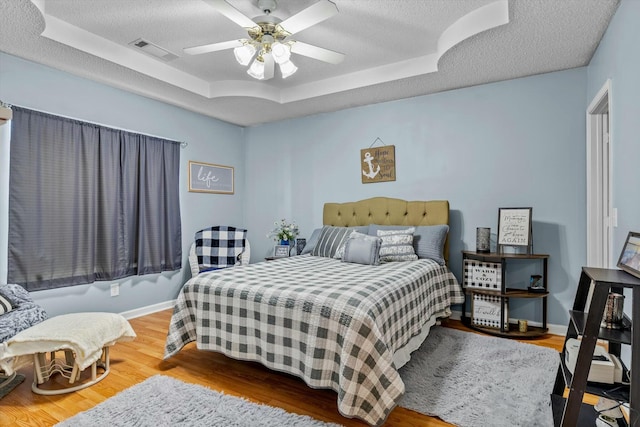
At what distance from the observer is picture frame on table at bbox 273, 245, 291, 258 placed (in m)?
4.56

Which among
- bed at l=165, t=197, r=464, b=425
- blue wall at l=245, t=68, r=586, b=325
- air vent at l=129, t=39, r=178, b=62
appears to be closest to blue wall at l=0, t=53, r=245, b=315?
air vent at l=129, t=39, r=178, b=62

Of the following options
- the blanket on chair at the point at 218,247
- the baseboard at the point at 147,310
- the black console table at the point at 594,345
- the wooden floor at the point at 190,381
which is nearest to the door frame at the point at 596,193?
the wooden floor at the point at 190,381

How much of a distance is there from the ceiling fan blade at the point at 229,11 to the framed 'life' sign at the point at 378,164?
2.27m

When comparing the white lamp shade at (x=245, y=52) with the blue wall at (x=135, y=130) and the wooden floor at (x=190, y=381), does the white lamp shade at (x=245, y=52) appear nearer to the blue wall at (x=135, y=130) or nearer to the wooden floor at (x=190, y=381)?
the blue wall at (x=135, y=130)

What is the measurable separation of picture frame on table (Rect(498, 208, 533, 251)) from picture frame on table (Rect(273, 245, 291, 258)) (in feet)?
8.21

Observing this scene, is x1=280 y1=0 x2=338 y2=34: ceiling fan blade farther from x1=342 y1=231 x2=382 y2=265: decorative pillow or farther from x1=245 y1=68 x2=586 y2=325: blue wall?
x1=245 y1=68 x2=586 y2=325: blue wall

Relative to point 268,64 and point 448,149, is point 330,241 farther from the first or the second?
point 268,64

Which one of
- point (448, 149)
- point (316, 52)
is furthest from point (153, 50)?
point (448, 149)

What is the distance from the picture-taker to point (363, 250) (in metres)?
3.31

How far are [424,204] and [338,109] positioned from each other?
5.54ft

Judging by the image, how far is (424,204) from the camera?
3873mm

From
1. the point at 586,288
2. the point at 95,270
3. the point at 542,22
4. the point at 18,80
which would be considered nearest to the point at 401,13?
the point at 542,22

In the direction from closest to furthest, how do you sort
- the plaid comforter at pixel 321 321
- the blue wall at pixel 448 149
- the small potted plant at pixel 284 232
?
the plaid comforter at pixel 321 321, the blue wall at pixel 448 149, the small potted plant at pixel 284 232

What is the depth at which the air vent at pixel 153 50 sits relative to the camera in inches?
119
